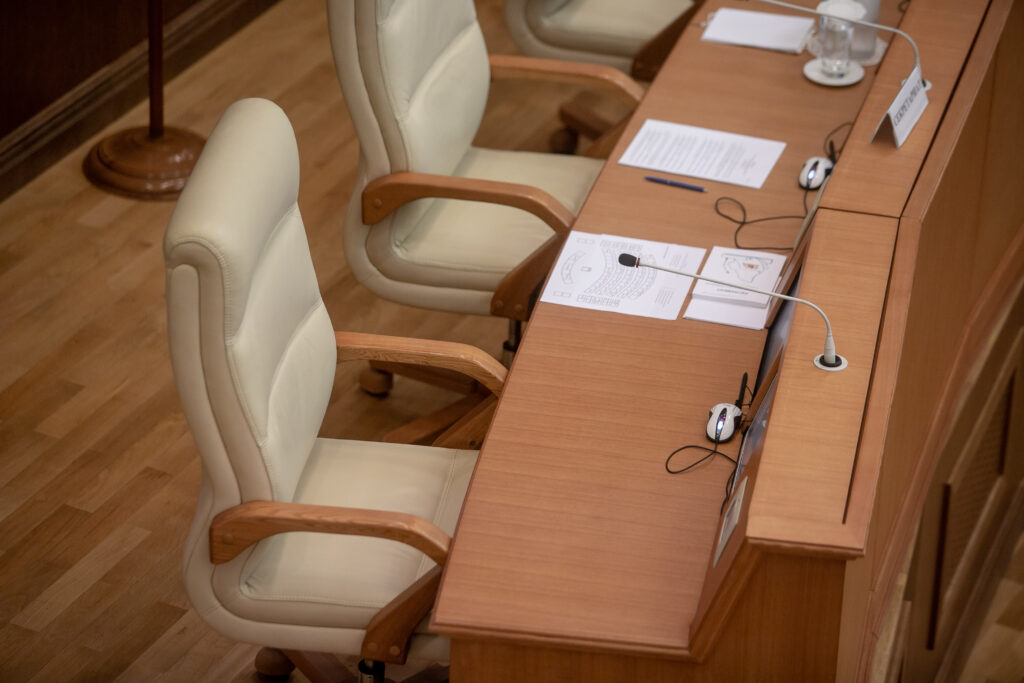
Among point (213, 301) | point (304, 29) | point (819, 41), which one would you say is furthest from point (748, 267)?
point (304, 29)

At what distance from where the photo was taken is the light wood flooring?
9.02ft

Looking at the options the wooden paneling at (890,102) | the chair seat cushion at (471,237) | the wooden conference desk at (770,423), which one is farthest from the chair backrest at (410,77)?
the wooden paneling at (890,102)

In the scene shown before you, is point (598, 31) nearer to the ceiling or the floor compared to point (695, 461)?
nearer to the floor

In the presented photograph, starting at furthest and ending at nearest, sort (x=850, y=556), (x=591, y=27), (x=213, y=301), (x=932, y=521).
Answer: (x=591, y=27) → (x=932, y=521) → (x=213, y=301) → (x=850, y=556)

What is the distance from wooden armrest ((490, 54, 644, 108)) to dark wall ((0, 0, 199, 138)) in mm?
1498

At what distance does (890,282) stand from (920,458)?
3.64 feet

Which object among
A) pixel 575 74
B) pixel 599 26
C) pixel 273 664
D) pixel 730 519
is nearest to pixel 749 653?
pixel 730 519

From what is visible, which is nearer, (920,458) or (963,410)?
(920,458)

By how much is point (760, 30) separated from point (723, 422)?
152 cm

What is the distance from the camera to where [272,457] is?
210 cm

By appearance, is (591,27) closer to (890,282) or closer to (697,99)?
(697,99)

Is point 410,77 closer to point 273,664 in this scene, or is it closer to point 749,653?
point 273,664

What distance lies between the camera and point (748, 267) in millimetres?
2605

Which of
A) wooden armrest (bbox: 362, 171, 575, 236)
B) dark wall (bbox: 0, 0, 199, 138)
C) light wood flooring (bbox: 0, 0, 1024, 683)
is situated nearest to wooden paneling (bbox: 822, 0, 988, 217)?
wooden armrest (bbox: 362, 171, 575, 236)
